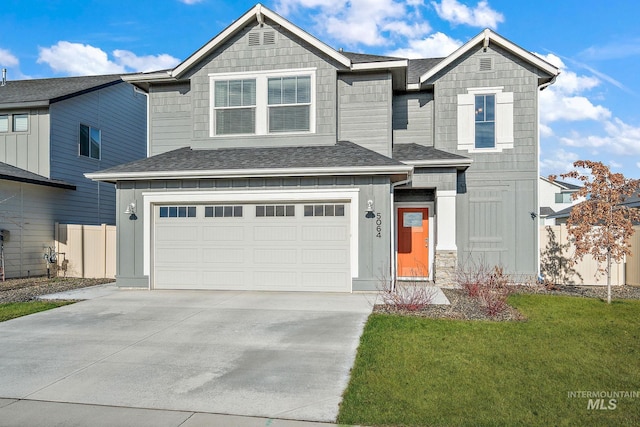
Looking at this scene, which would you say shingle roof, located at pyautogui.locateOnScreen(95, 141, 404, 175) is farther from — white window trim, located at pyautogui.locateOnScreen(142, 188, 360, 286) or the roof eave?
the roof eave

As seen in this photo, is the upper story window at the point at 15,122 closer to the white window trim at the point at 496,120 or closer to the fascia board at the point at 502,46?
the fascia board at the point at 502,46

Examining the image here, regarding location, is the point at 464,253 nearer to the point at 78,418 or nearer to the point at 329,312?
the point at 329,312

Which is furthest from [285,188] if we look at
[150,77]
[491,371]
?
[491,371]

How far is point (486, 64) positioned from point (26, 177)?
14475 mm

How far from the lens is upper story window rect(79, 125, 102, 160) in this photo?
56.4 feet

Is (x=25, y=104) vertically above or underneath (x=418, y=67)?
underneath

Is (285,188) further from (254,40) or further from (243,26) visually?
(243,26)

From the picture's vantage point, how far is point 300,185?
10.9 metres

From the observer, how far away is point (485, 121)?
42.8ft

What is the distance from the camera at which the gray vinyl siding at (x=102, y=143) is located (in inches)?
631

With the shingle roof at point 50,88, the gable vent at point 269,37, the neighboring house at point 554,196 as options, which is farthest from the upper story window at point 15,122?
the neighboring house at point 554,196

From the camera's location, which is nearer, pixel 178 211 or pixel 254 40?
pixel 178 211

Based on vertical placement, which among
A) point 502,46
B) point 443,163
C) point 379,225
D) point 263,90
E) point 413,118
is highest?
point 502,46

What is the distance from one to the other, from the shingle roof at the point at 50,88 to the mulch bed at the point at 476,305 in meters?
13.9
